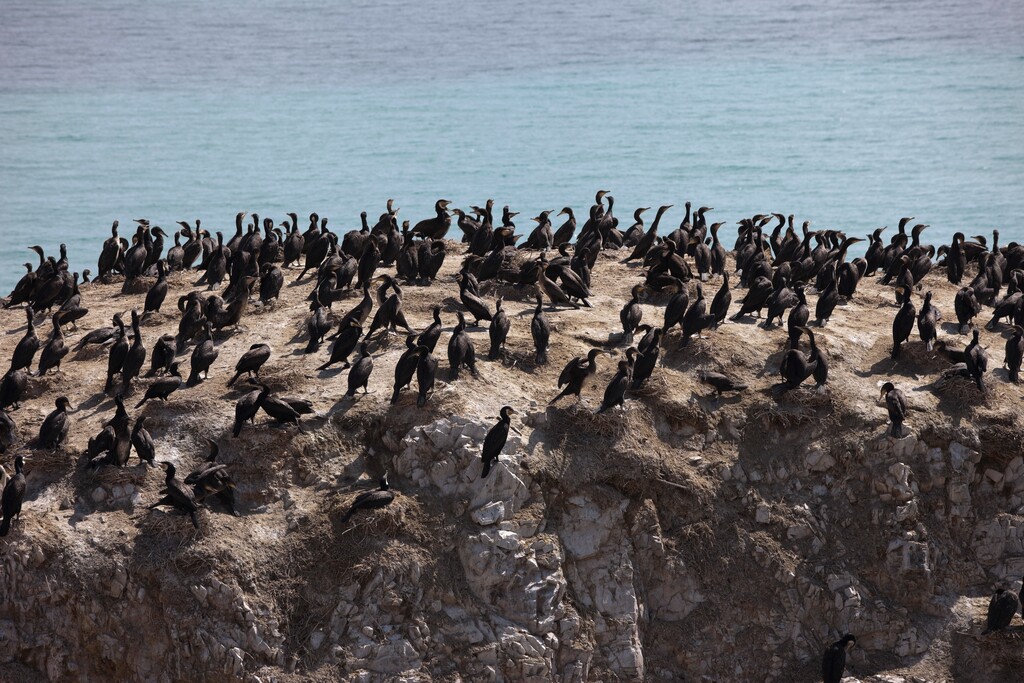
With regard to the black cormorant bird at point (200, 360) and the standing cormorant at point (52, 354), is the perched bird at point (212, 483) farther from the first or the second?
the standing cormorant at point (52, 354)

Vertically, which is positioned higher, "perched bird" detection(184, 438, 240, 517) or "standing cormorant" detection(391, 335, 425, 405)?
"standing cormorant" detection(391, 335, 425, 405)

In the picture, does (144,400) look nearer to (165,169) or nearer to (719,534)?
(719,534)

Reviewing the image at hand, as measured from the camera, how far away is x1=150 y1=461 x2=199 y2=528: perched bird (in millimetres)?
14695

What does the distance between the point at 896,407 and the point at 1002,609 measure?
113 inches

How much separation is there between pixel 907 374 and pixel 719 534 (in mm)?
4065

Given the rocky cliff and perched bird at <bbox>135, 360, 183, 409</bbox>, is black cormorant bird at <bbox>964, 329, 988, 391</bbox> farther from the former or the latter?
perched bird at <bbox>135, 360, 183, 409</bbox>

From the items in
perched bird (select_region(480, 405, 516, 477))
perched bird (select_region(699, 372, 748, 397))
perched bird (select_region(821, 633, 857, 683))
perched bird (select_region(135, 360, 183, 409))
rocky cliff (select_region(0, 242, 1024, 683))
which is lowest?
perched bird (select_region(821, 633, 857, 683))

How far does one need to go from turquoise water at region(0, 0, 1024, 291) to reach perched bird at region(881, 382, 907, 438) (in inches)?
1025

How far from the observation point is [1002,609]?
16.2 m

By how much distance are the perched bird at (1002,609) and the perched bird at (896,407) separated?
2.42m

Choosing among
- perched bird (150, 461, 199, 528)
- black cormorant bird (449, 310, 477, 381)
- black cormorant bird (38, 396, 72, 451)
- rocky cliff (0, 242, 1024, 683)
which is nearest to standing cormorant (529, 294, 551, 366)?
rocky cliff (0, 242, 1024, 683)

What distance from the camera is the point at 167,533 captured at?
1473 cm

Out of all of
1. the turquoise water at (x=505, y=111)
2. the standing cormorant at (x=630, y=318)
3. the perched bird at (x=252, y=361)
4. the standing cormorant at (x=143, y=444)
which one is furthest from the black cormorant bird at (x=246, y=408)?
the turquoise water at (x=505, y=111)

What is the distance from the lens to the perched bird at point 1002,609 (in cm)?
1623
